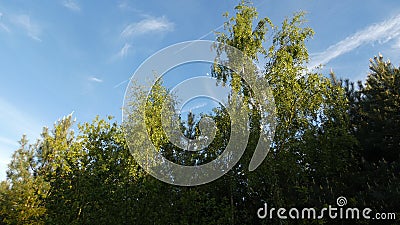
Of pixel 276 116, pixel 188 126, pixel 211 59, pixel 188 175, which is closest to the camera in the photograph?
pixel 276 116

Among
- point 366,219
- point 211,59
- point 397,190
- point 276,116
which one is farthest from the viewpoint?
point 211,59

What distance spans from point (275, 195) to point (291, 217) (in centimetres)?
77

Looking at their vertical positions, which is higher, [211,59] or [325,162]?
[211,59]

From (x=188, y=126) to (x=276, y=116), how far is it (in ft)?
17.1

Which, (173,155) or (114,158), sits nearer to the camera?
(114,158)

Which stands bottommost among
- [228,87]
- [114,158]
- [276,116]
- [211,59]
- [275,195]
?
[275,195]

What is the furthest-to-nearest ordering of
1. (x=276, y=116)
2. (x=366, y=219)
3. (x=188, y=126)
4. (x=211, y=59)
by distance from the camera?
1. (x=188, y=126)
2. (x=211, y=59)
3. (x=276, y=116)
4. (x=366, y=219)

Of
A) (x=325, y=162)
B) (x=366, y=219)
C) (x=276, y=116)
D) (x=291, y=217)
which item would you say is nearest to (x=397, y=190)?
(x=366, y=219)

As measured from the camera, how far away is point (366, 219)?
9.26 m

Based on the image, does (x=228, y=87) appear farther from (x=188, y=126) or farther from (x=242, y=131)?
(x=188, y=126)

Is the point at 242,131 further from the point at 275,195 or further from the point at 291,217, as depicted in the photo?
the point at 291,217

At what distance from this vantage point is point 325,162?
1039 centimetres

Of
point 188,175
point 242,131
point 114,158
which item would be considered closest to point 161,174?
point 188,175

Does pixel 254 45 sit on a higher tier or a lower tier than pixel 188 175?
higher
